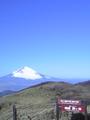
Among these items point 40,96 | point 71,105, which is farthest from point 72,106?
point 40,96

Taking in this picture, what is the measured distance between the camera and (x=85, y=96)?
4241 centimetres

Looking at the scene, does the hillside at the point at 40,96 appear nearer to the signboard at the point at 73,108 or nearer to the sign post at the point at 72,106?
the sign post at the point at 72,106

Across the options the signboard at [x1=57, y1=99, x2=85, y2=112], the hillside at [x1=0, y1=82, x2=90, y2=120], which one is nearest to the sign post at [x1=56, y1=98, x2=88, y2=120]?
the signboard at [x1=57, y1=99, x2=85, y2=112]

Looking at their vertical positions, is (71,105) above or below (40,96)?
below

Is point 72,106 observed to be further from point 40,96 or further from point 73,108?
point 40,96

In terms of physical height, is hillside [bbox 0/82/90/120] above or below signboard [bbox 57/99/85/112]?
above

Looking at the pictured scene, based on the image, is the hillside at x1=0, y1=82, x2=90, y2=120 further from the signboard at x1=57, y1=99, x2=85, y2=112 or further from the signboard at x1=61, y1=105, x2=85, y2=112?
the signboard at x1=61, y1=105, x2=85, y2=112

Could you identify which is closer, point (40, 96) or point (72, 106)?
point (72, 106)

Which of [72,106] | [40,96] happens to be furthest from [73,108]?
[40,96]

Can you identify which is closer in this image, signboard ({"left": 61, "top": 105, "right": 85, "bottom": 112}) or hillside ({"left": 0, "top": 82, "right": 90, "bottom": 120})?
signboard ({"left": 61, "top": 105, "right": 85, "bottom": 112})

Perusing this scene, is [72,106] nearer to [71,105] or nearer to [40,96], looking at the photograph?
[71,105]

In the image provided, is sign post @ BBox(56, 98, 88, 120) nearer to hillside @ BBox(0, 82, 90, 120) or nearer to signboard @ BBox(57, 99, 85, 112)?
signboard @ BBox(57, 99, 85, 112)

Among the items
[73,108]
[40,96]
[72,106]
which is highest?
[40,96]

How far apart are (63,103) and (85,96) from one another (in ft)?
64.8
